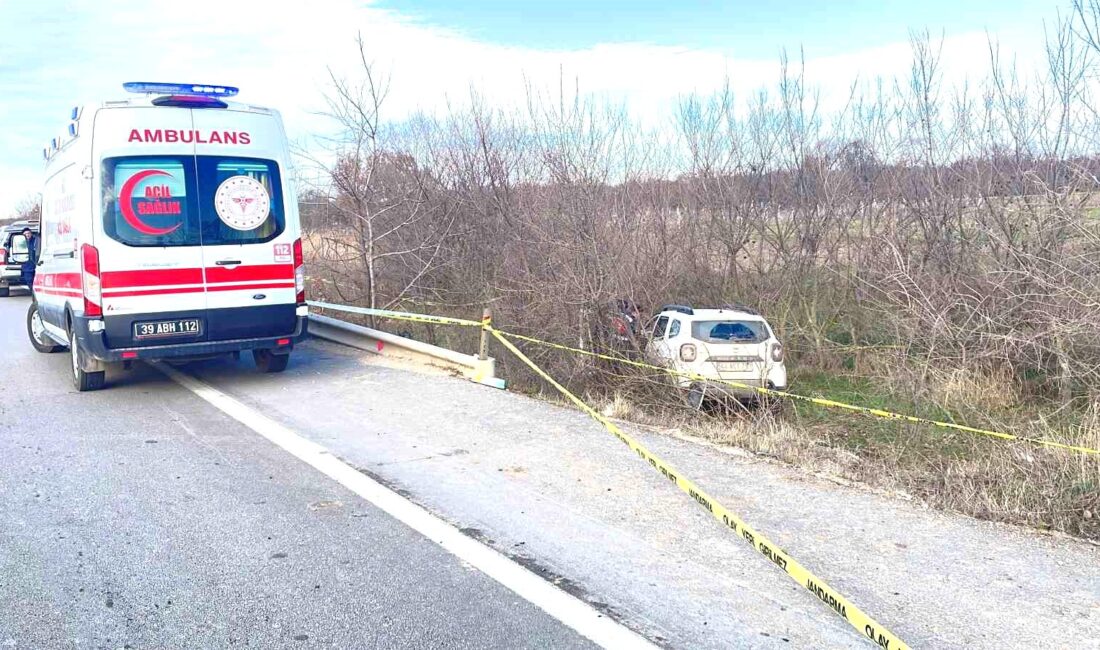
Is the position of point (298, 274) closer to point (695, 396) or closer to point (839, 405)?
point (695, 396)

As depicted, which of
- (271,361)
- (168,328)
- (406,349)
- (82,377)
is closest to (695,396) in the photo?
(406,349)

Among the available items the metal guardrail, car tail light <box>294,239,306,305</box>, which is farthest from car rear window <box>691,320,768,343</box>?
car tail light <box>294,239,306,305</box>

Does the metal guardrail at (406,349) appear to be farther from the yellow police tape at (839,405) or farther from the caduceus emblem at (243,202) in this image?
the caduceus emblem at (243,202)

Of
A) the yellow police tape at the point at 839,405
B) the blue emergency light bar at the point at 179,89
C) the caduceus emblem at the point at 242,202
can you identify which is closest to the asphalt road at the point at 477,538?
the yellow police tape at the point at 839,405

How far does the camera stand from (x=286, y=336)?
965 centimetres

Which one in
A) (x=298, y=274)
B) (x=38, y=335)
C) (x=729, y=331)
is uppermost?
(x=298, y=274)

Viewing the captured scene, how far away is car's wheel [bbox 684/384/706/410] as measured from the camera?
920cm

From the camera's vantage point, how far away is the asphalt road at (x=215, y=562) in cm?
376

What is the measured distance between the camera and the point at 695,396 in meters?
9.48

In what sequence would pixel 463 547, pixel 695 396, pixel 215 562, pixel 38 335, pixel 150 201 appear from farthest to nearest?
pixel 38 335 → pixel 695 396 → pixel 150 201 → pixel 463 547 → pixel 215 562

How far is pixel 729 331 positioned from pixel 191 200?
7.06 metres

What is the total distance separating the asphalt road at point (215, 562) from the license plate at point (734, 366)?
6531mm

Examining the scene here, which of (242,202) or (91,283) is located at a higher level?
(242,202)

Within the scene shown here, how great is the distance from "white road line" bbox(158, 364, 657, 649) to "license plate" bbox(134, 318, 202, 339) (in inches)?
65.9
